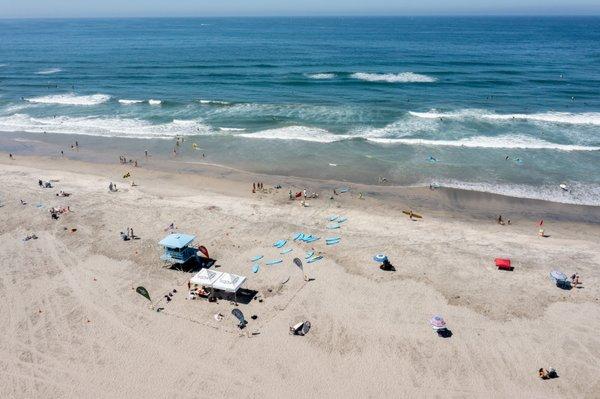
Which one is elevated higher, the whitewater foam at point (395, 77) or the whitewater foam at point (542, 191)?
the whitewater foam at point (395, 77)

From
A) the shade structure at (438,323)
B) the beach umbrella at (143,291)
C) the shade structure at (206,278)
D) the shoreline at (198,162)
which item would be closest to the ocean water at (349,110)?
the shoreline at (198,162)

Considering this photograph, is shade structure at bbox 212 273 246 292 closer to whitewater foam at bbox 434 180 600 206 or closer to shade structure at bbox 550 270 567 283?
shade structure at bbox 550 270 567 283

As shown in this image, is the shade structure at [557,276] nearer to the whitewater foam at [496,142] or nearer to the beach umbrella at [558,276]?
the beach umbrella at [558,276]

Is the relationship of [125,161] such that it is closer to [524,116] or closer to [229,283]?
[229,283]

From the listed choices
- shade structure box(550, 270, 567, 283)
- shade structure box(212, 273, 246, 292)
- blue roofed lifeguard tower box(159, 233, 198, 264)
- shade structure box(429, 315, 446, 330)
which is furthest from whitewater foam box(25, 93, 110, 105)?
shade structure box(550, 270, 567, 283)

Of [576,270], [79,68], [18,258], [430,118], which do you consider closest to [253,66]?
[79,68]

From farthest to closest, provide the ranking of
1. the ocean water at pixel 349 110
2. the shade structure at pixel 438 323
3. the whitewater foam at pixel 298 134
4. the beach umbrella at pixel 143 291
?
the whitewater foam at pixel 298 134, the ocean water at pixel 349 110, the beach umbrella at pixel 143 291, the shade structure at pixel 438 323
